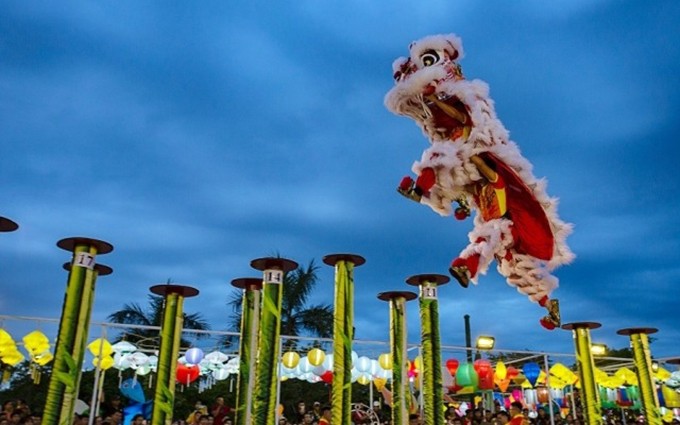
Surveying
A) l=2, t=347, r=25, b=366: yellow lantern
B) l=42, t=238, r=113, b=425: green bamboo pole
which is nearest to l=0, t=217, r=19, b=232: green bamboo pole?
l=42, t=238, r=113, b=425: green bamboo pole

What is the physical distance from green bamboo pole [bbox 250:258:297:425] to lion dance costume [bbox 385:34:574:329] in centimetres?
237

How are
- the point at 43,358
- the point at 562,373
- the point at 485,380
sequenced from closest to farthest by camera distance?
1. the point at 43,358
2. the point at 485,380
3. the point at 562,373

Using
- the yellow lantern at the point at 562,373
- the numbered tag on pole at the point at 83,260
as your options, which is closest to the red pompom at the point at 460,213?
the numbered tag on pole at the point at 83,260

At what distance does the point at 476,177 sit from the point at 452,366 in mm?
7508

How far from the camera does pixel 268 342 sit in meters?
6.50

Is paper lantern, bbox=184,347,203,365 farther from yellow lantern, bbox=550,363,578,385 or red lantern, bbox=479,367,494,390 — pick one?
yellow lantern, bbox=550,363,578,385

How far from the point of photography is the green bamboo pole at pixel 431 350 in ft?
24.1

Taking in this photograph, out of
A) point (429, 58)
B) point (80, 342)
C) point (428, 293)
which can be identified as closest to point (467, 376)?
point (428, 293)

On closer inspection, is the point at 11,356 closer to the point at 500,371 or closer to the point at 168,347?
the point at 168,347

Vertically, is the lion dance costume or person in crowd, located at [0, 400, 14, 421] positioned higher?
the lion dance costume

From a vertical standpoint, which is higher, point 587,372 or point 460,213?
point 460,213

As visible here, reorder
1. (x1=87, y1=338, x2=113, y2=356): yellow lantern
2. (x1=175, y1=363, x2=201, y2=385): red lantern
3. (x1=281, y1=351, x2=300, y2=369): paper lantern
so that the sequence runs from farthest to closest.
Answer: (x1=175, y1=363, x2=201, y2=385): red lantern
(x1=281, y1=351, x2=300, y2=369): paper lantern
(x1=87, y1=338, x2=113, y2=356): yellow lantern

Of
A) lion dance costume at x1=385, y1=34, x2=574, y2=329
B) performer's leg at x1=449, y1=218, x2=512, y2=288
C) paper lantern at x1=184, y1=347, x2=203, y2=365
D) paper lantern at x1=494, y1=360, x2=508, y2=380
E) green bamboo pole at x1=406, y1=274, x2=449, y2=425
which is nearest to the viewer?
performer's leg at x1=449, y1=218, x2=512, y2=288

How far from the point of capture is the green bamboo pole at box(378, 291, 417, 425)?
310 inches
